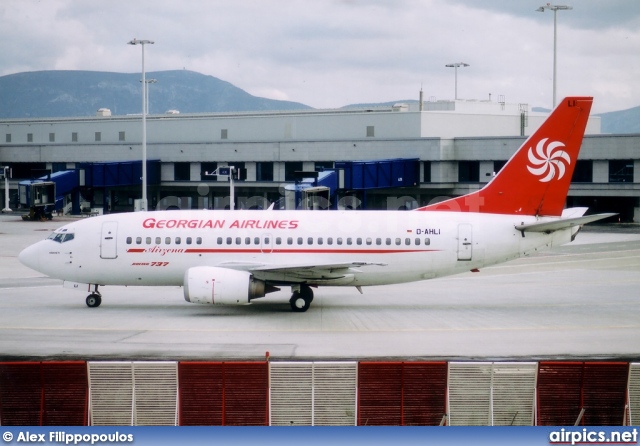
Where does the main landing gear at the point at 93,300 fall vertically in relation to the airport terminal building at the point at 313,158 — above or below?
below

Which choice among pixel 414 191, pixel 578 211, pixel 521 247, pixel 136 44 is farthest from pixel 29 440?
pixel 414 191

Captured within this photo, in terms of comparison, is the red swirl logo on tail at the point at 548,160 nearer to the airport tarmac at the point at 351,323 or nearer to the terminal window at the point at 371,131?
the airport tarmac at the point at 351,323

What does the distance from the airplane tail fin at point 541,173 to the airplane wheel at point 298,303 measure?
31.2 ft

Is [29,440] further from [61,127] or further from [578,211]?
[61,127]

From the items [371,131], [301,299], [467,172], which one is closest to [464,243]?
[301,299]

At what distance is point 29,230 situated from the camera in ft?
281

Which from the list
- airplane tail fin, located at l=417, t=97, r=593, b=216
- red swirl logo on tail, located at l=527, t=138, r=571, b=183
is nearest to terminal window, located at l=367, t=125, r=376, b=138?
airplane tail fin, located at l=417, t=97, r=593, b=216

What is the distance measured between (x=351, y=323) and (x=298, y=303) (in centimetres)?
354

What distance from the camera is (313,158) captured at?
312ft

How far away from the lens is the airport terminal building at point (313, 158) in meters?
88.5

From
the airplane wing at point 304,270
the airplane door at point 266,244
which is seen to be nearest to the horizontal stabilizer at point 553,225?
the airplane wing at point 304,270

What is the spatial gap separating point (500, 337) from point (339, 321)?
23.6 feet

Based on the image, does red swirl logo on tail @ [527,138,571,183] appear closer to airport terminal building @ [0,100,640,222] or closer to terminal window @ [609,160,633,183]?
airport terminal building @ [0,100,640,222]

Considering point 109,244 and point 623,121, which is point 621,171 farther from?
point 109,244
